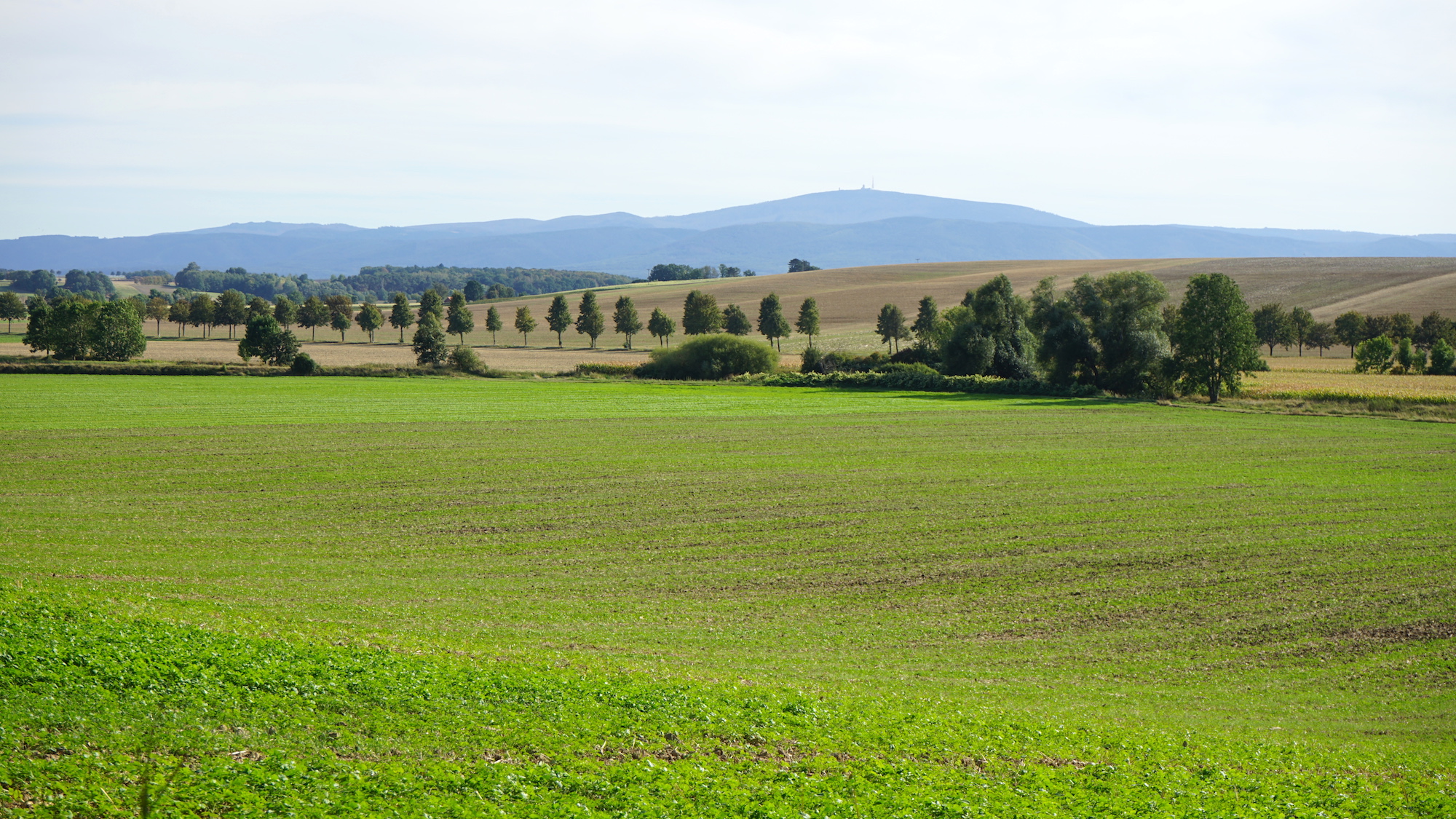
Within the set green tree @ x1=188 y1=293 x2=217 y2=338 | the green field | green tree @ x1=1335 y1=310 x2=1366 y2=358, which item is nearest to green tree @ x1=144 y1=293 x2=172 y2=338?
green tree @ x1=188 y1=293 x2=217 y2=338

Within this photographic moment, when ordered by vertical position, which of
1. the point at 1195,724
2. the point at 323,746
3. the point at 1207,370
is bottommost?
the point at 1195,724

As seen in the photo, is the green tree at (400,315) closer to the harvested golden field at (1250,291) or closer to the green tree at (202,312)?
the harvested golden field at (1250,291)

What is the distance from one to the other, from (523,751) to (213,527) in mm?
20751

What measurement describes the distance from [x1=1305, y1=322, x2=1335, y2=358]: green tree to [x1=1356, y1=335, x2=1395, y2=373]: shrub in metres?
22.1

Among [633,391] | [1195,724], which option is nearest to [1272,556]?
[1195,724]

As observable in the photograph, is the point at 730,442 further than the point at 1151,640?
Yes

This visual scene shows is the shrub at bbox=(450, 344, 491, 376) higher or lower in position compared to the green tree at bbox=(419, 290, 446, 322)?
lower

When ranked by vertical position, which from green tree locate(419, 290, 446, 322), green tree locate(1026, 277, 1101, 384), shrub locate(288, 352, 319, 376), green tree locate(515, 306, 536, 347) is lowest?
shrub locate(288, 352, 319, 376)

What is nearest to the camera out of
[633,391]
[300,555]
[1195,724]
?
[1195,724]

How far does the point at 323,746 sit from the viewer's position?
441 inches

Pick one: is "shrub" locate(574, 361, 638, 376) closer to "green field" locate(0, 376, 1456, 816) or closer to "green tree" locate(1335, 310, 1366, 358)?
"green field" locate(0, 376, 1456, 816)

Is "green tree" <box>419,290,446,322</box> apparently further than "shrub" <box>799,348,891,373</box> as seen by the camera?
Yes

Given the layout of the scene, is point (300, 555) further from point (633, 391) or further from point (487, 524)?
point (633, 391)

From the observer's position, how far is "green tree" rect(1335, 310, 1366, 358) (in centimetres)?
11931
